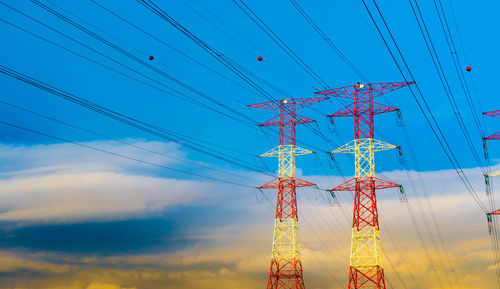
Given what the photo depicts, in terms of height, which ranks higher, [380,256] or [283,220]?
[283,220]

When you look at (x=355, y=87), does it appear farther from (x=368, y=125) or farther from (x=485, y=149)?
(x=485, y=149)

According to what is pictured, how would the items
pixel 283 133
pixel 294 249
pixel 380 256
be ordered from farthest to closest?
pixel 283 133 → pixel 294 249 → pixel 380 256

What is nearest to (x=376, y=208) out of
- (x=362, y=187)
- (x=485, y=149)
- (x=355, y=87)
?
(x=362, y=187)

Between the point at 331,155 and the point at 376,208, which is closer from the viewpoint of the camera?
the point at 376,208

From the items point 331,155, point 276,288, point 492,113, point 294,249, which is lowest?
point 276,288

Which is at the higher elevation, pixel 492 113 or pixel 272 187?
pixel 492 113

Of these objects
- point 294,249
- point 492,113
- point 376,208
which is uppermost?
point 492,113

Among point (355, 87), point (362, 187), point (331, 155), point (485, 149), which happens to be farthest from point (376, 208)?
point (485, 149)

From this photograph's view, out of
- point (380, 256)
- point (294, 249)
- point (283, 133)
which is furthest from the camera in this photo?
point (283, 133)

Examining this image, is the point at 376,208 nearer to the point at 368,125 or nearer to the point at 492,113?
the point at 368,125
